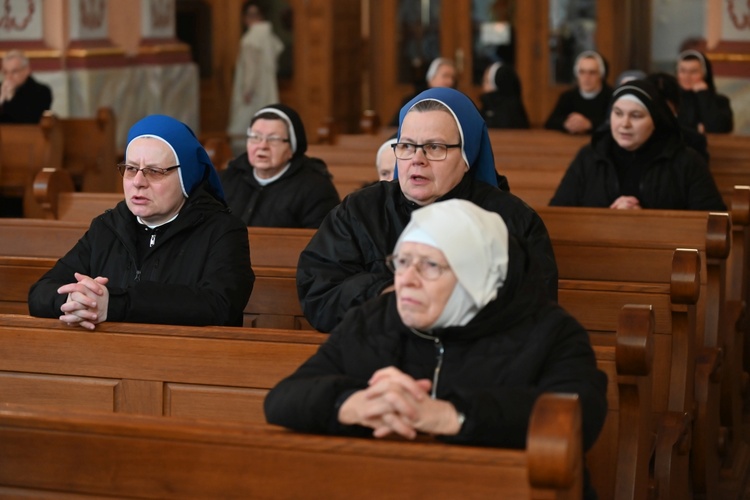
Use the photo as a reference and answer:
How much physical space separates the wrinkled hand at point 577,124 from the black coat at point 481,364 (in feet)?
21.8

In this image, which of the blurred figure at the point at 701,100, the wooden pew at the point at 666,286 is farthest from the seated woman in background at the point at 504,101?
the wooden pew at the point at 666,286

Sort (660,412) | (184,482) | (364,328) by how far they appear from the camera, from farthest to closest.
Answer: (660,412)
(364,328)
(184,482)

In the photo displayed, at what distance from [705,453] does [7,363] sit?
8.29 feet

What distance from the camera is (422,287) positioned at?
260 cm

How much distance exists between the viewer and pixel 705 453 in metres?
4.59

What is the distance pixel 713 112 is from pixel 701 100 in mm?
140

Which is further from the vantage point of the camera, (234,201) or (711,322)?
(234,201)

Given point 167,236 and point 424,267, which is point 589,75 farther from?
point 424,267

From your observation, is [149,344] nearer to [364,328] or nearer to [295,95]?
[364,328]

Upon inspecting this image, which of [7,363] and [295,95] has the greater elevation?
[295,95]

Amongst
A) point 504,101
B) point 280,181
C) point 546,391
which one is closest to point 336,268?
point 546,391

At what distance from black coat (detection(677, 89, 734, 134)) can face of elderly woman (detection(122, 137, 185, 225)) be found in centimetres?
588

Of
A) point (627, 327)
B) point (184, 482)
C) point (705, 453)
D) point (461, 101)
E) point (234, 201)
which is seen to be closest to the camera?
point (184, 482)

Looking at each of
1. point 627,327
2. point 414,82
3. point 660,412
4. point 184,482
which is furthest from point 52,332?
point 414,82
